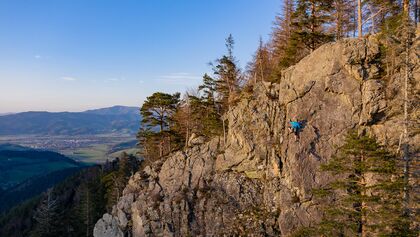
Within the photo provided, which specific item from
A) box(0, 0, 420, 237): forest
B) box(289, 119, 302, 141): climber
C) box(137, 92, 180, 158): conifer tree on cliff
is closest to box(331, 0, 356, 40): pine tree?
box(0, 0, 420, 237): forest

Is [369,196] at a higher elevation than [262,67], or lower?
lower

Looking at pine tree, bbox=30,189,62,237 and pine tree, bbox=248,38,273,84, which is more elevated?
pine tree, bbox=248,38,273,84

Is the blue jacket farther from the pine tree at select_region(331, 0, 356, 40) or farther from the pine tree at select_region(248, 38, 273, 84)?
the pine tree at select_region(248, 38, 273, 84)

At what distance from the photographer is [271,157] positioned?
2892 centimetres

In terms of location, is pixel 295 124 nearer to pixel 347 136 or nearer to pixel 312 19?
pixel 347 136

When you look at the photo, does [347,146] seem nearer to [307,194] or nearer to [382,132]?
[382,132]

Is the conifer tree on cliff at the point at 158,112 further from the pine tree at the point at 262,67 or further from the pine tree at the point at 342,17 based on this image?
the pine tree at the point at 342,17

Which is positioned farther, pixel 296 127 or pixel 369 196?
pixel 296 127

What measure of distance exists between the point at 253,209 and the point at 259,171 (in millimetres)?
3687

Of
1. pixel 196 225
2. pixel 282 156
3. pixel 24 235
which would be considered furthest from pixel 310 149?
pixel 24 235

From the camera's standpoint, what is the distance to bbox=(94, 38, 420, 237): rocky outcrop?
2480cm

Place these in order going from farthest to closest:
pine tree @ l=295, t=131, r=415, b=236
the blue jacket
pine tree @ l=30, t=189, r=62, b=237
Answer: pine tree @ l=30, t=189, r=62, b=237, the blue jacket, pine tree @ l=295, t=131, r=415, b=236

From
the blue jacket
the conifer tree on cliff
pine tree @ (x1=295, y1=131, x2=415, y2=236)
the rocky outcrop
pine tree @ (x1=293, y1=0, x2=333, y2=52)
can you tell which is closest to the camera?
pine tree @ (x1=295, y1=131, x2=415, y2=236)

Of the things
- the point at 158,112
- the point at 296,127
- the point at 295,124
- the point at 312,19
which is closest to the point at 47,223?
the point at 158,112
